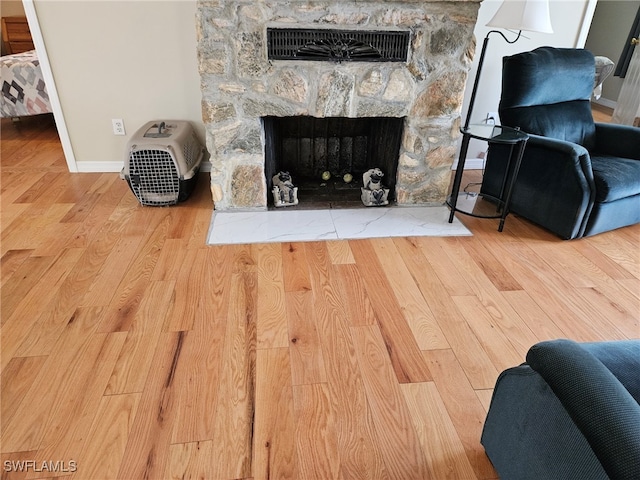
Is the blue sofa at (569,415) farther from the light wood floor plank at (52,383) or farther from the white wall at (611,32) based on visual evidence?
the white wall at (611,32)

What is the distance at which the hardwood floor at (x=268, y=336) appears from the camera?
1368mm

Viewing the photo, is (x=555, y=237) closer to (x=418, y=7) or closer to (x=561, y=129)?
(x=561, y=129)

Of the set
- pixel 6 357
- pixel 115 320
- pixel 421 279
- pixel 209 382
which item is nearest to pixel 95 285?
pixel 115 320

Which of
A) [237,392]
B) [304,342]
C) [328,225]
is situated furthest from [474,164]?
[237,392]

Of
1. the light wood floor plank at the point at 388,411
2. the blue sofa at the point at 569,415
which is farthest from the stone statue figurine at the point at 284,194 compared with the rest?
the blue sofa at the point at 569,415

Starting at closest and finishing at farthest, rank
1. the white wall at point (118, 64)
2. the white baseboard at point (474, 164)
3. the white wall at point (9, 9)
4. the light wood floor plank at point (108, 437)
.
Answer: the light wood floor plank at point (108, 437)
the white wall at point (118, 64)
the white baseboard at point (474, 164)
the white wall at point (9, 9)

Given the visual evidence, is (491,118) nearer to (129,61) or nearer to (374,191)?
(374,191)

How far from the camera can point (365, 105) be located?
2.60 m

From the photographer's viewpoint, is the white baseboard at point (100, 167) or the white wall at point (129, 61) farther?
the white baseboard at point (100, 167)

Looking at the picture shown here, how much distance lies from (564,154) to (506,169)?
1.33 feet

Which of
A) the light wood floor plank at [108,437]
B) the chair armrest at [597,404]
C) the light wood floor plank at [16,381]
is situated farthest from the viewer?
the light wood floor plank at [16,381]

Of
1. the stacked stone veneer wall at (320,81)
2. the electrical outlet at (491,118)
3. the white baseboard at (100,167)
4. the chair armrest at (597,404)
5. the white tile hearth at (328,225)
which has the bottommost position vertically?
the white tile hearth at (328,225)

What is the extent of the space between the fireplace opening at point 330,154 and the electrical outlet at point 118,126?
3.88ft

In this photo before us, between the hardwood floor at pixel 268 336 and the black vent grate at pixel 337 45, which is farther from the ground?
the black vent grate at pixel 337 45
